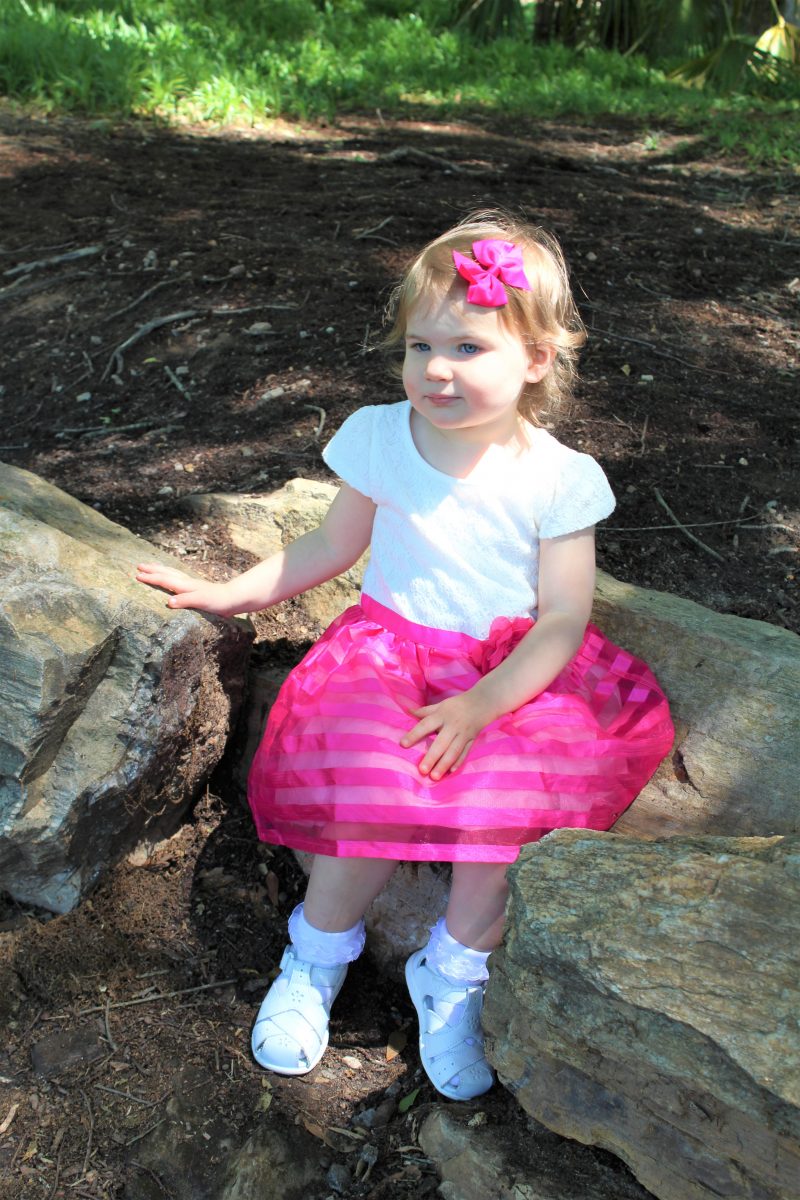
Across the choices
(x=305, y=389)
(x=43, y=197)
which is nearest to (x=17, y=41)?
→ (x=43, y=197)

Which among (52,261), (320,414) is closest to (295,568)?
(320,414)

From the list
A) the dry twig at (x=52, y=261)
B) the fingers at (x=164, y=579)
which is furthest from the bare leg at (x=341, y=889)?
the dry twig at (x=52, y=261)

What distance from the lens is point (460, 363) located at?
1979mm

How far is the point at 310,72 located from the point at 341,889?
6.55 m

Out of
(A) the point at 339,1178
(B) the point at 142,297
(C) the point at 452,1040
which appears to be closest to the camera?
(A) the point at 339,1178

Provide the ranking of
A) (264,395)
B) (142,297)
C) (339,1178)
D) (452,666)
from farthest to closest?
(142,297) → (264,395) → (452,666) → (339,1178)

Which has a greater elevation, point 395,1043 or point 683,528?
point 683,528

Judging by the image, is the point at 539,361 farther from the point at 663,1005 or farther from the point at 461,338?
the point at 663,1005

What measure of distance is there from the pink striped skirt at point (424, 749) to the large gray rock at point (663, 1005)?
0.55 feet

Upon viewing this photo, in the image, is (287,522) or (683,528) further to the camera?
(683,528)

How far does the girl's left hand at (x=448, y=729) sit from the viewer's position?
5.96 feet

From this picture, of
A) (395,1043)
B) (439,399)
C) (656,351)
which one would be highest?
(439,399)

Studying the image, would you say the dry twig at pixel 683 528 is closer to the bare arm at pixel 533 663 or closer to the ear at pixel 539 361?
the bare arm at pixel 533 663

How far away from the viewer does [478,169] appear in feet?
17.9
